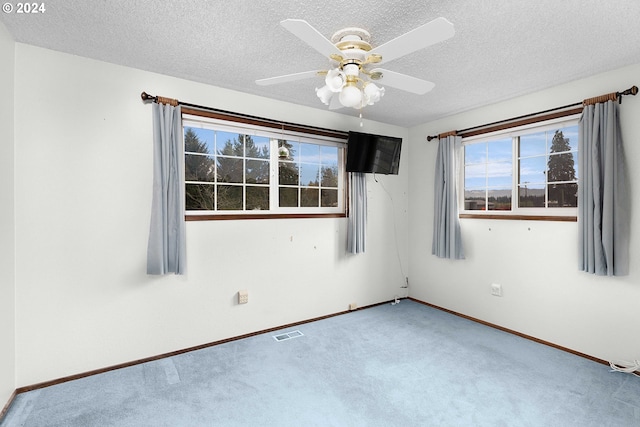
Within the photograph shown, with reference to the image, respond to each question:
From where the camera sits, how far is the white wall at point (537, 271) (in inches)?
99.4

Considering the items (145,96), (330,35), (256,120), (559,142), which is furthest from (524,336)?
(145,96)

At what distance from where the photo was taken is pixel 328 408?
202 cm

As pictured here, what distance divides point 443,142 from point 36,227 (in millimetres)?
4048

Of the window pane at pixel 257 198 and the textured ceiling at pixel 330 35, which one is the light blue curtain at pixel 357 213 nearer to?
the window pane at pixel 257 198

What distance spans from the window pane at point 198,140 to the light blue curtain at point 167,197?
0.18m

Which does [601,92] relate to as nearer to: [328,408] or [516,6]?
[516,6]

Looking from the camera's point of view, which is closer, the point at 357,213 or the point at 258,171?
the point at 258,171

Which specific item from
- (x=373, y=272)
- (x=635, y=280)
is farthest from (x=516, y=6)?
(x=373, y=272)

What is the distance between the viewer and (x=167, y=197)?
263 cm

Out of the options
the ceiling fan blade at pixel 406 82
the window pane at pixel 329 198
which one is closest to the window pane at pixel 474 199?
the window pane at pixel 329 198

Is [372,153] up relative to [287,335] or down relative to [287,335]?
up

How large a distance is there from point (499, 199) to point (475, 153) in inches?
25.1

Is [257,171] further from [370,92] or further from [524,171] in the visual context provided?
[524,171]

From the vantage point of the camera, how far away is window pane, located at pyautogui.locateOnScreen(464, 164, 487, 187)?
144 inches
